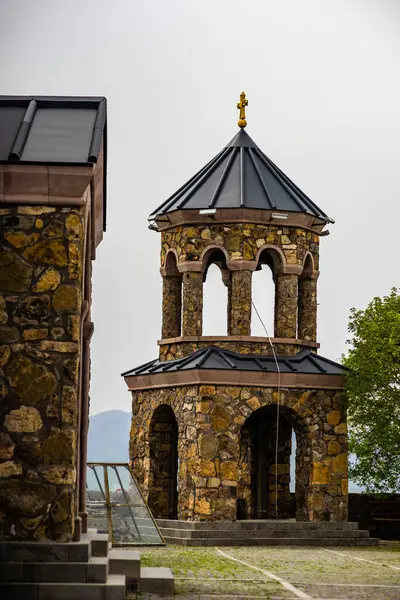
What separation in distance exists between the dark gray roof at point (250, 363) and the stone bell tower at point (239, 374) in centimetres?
5

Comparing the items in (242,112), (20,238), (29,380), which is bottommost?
(29,380)

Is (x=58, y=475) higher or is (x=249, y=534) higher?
(x=58, y=475)

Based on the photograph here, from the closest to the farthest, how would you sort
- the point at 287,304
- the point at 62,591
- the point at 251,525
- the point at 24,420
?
the point at 62,591
the point at 24,420
the point at 251,525
the point at 287,304

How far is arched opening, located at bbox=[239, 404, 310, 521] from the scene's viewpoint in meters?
28.3

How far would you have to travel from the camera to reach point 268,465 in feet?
94.5

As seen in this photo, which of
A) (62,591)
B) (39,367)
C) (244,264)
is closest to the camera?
(62,591)

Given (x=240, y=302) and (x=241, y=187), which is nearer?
(x=240, y=302)

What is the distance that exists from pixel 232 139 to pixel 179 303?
3.82 metres

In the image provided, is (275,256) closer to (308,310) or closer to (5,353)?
(308,310)

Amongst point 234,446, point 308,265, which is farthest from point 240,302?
point 234,446

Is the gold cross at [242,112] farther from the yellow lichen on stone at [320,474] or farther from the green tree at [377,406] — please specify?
the yellow lichen on stone at [320,474]

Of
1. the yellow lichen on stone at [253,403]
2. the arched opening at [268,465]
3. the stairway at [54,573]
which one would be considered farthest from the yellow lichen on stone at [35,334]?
the arched opening at [268,465]

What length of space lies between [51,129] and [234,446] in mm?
12919

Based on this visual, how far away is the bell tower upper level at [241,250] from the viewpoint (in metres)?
27.9
